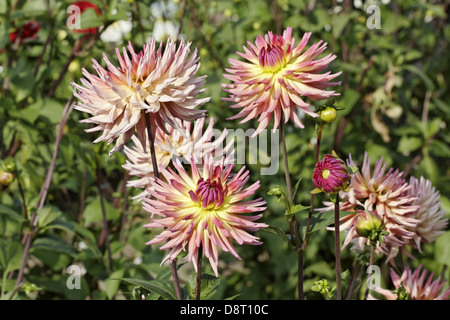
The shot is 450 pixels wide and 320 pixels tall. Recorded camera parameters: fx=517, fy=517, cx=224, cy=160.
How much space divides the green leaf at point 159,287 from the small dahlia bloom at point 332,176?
0.28m

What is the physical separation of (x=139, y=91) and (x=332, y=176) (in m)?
0.30

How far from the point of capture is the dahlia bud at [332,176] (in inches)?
28.7

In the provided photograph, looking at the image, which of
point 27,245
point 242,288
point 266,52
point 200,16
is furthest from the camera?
point 200,16

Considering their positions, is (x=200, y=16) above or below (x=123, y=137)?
above

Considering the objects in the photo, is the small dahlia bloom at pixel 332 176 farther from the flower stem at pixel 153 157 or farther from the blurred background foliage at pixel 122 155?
the blurred background foliage at pixel 122 155

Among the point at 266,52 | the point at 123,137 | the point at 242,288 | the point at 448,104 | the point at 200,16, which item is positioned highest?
the point at 200,16

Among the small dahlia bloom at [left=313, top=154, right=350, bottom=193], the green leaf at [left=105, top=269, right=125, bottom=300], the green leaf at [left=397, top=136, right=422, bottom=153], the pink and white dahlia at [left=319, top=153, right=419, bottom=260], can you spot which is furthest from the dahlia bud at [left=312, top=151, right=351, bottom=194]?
the green leaf at [left=397, top=136, right=422, bottom=153]

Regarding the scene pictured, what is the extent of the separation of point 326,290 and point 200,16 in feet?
5.11

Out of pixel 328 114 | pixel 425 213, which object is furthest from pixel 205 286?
pixel 425 213

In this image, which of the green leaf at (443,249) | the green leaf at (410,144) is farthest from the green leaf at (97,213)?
the green leaf at (410,144)

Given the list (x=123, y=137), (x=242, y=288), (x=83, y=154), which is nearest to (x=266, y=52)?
(x=123, y=137)

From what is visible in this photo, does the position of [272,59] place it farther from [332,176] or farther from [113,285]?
[113,285]

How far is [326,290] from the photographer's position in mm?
835
